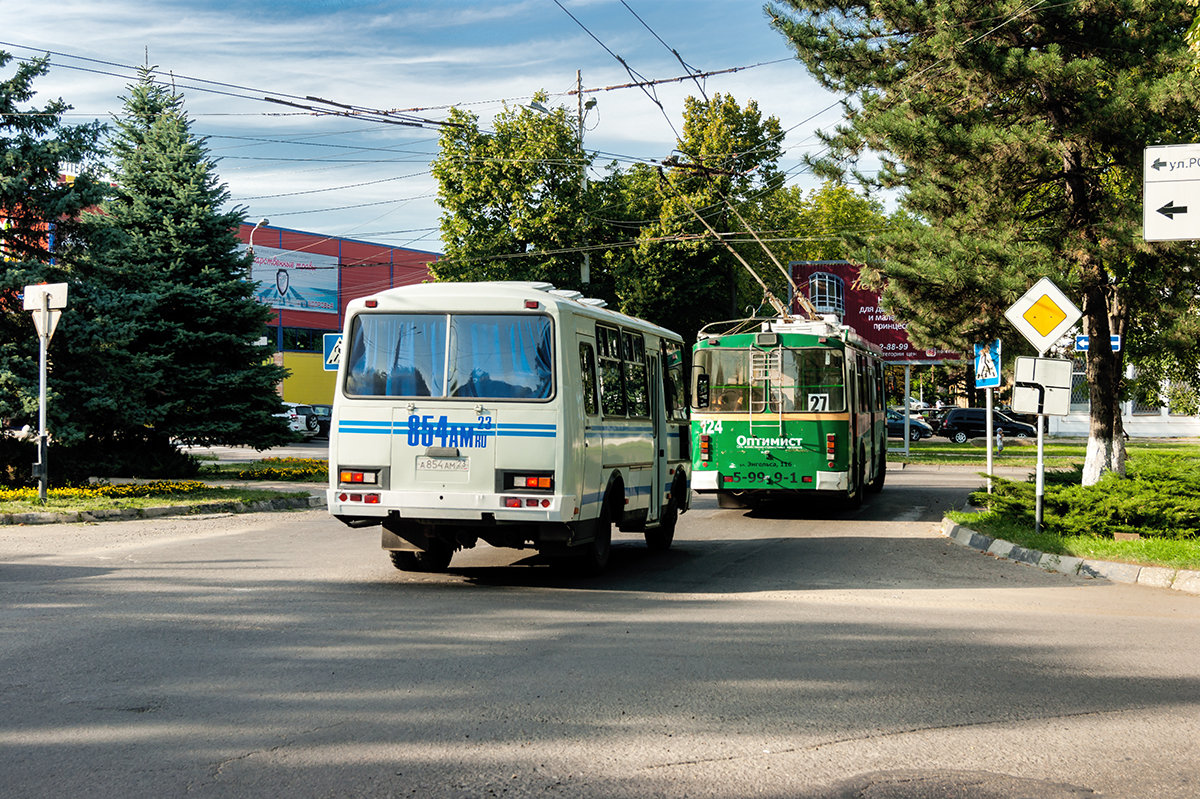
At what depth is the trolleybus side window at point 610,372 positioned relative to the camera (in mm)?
11266

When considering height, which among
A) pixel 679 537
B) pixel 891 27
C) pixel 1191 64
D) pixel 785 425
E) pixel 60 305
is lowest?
pixel 679 537

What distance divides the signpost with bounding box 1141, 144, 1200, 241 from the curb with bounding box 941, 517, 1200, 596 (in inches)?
145

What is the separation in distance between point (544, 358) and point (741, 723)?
16.7ft

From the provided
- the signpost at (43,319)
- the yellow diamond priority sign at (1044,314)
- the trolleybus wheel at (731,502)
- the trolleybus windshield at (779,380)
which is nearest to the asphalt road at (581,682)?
the yellow diamond priority sign at (1044,314)

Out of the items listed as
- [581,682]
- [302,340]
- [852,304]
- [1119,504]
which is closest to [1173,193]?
[1119,504]

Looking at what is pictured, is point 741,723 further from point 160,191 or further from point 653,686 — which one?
point 160,191

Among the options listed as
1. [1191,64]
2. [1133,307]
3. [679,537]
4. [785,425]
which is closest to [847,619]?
[679,537]

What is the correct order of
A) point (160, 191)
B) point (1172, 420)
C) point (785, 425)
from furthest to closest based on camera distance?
point (1172, 420) → point (160, 191) → point (785, 425)

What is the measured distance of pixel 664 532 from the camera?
13.8 meters

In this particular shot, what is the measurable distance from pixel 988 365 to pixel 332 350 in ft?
41.0

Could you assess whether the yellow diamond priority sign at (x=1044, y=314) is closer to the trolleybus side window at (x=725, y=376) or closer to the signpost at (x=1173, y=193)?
the signpost at (x=1173, y=193)

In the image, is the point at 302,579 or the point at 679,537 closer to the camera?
the point at 302,579

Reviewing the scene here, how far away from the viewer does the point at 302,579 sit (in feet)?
34.6

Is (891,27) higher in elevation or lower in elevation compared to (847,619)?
higher
